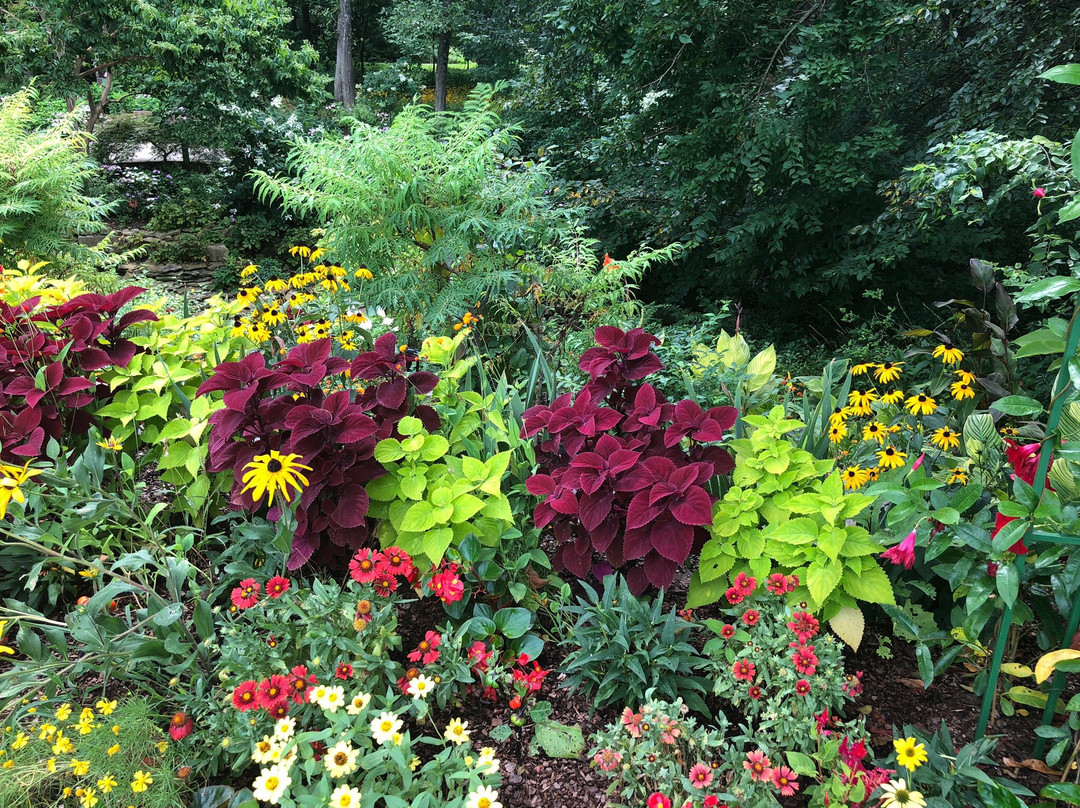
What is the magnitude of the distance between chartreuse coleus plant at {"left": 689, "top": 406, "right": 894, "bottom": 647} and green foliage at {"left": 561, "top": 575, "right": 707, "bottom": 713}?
154mm

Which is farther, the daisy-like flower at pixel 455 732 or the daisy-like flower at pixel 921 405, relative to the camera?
the daisy-like flower at pixel 921 405

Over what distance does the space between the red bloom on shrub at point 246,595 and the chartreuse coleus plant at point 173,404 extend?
405 millimetres

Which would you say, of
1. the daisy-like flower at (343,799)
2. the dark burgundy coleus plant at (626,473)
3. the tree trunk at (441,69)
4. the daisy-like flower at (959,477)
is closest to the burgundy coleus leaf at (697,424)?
the dark burgundy coleus plant at (626,473)

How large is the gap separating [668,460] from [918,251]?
3.91m

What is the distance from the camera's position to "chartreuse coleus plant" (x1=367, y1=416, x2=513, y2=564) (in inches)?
54.7

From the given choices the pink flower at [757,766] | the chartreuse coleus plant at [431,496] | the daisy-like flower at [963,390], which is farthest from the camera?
the daisy-like flower at [963,390]

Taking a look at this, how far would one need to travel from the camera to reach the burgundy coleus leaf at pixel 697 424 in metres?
1.42

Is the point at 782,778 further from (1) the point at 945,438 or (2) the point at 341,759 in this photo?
(1) the point at 945,438

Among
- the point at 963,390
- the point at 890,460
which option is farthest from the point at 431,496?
the point at 963,390

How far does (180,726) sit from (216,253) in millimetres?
7781

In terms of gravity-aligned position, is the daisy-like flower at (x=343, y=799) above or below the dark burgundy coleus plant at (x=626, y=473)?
below

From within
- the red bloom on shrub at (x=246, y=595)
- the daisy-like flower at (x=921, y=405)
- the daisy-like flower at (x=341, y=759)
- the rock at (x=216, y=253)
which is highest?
the daisy-like flower at (x=921, y=405)

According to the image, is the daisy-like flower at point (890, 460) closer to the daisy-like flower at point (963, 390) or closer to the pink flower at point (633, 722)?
the daisy-like flower at point (963, 390)

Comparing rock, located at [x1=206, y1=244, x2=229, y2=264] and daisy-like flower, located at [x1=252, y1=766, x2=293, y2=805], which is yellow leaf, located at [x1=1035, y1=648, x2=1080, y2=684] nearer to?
daisy-like flower, located at [x1=252, y1=766, x2=293, y2=805]
